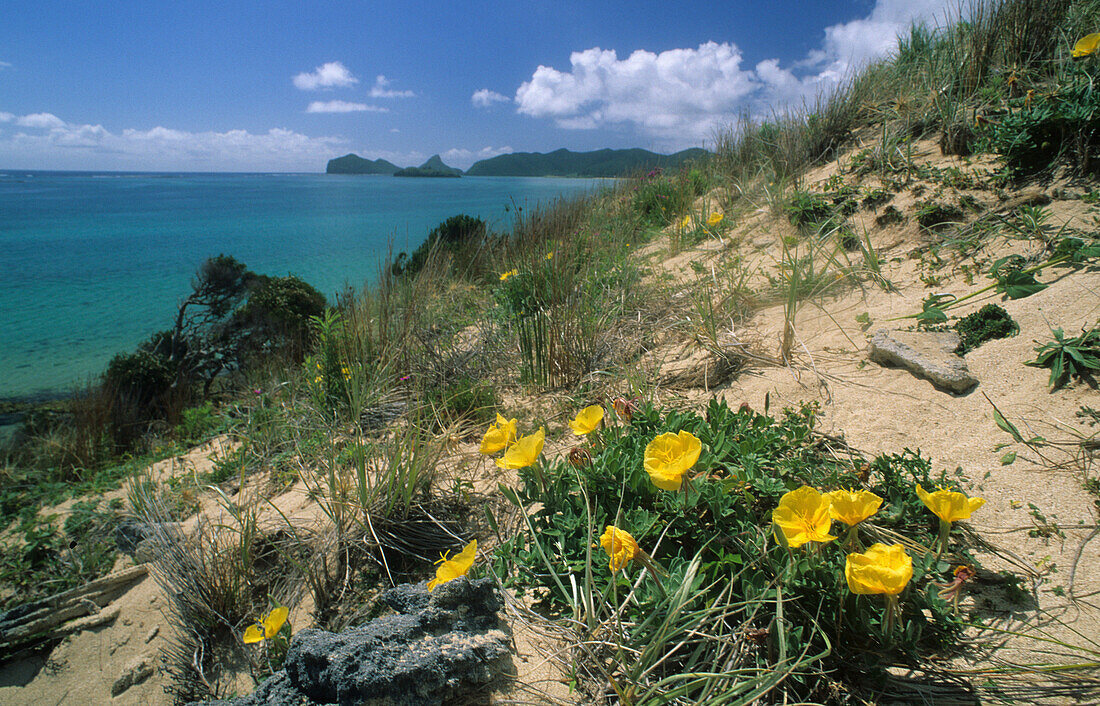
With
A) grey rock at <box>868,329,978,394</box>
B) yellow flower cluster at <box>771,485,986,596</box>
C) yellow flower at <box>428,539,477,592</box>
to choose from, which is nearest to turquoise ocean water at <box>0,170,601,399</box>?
yellow flower at <box>428,539,477,592</box>

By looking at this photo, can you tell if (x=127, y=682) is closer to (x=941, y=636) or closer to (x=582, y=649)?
(x=582, y=649)

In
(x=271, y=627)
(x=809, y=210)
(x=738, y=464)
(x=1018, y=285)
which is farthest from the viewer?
(x=809, y=210)

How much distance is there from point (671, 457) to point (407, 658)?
962 mm

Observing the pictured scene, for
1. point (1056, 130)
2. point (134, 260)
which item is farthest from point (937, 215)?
point (134, 260)

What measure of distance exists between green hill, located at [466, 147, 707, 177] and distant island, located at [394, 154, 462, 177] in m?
3.72

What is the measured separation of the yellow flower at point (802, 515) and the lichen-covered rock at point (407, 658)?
93 centimetres

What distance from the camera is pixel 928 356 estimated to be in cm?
226

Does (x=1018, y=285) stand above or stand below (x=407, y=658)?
above

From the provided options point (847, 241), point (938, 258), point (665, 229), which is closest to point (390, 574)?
point (938, 258)

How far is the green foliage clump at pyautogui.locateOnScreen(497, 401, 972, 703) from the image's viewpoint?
4.07ft

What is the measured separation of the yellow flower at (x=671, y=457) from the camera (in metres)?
1.35

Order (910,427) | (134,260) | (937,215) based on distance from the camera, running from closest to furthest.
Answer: (910,427), (937,215), (134,260)

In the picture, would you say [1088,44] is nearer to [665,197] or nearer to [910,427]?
[910,427]

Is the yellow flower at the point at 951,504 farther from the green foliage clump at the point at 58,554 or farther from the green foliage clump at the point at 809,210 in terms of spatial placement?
the green foliage clump at the point at 58,554
